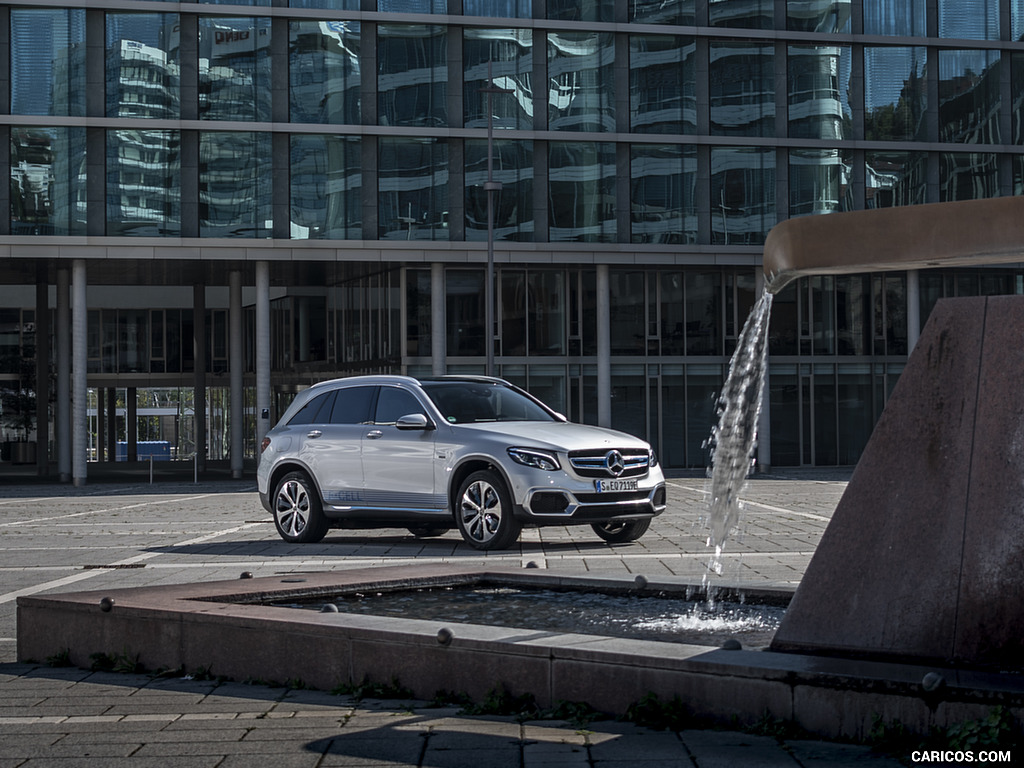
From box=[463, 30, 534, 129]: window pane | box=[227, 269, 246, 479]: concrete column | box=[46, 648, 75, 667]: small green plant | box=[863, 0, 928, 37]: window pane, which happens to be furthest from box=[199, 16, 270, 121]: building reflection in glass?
→ box=[46, 648, 75, 667]: small green plant

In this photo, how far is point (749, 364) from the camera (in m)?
7.54

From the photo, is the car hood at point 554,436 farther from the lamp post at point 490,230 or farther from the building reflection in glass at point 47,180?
the building reflection in glass at point 47,180

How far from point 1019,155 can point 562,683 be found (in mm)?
36605

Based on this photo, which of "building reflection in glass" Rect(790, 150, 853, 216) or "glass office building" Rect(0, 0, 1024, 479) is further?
"building reflection in glass" Rect(790, 150, 853, 216)

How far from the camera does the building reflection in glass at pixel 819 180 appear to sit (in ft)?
124

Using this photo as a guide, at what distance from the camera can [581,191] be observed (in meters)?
36.2

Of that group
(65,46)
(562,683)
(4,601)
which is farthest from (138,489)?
(562,683)

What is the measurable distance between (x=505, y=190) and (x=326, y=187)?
14.9ft

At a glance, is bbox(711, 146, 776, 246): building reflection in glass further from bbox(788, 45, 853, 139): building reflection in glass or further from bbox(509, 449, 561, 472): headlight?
bbox(509, 449, 561, 472): headlight

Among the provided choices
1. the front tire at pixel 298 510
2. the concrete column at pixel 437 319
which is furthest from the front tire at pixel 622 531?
the concrete column at pixel 437 319

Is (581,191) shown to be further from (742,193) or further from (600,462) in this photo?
(600,462)

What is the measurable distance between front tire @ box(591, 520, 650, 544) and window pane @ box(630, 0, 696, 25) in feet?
80.5

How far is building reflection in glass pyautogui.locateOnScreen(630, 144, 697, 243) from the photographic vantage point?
36.4 meters

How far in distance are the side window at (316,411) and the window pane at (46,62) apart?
20.8m
